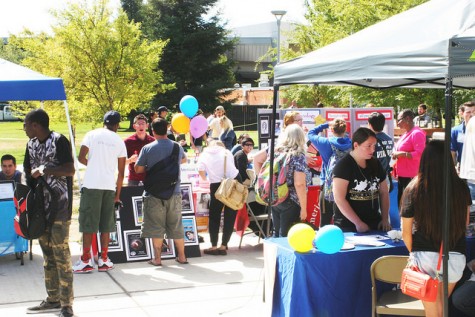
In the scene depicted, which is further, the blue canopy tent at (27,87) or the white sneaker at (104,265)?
the white sneaker at (104,265)

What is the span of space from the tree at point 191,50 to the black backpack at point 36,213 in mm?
29341

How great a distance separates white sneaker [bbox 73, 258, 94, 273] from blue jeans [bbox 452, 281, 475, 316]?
4587 mm

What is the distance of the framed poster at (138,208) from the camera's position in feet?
27.4

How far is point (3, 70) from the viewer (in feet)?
25.9

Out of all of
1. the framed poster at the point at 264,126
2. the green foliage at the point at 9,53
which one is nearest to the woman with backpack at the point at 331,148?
the framed poster at the point at 264,126

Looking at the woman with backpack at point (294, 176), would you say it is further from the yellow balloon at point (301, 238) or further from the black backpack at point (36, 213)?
the black backpack at point (36, 213)

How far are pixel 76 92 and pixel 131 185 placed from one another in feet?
34.4

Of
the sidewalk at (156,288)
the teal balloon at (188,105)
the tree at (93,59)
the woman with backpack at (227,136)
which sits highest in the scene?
the tree at (93,59)

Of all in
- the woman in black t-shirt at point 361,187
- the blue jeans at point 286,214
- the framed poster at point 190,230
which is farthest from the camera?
the framed poster at point 190,230

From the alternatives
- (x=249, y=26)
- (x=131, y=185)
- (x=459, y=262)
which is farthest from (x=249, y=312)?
(x=249, y=26)

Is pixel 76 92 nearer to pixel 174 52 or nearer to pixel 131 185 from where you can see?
pixel 131 185

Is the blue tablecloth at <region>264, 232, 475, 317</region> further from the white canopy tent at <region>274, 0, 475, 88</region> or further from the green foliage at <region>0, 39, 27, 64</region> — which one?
the green foliage at <region>0, 39, 27, 64</region>

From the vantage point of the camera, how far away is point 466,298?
14.3 ft

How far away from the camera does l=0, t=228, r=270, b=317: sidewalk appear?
20.7ft
